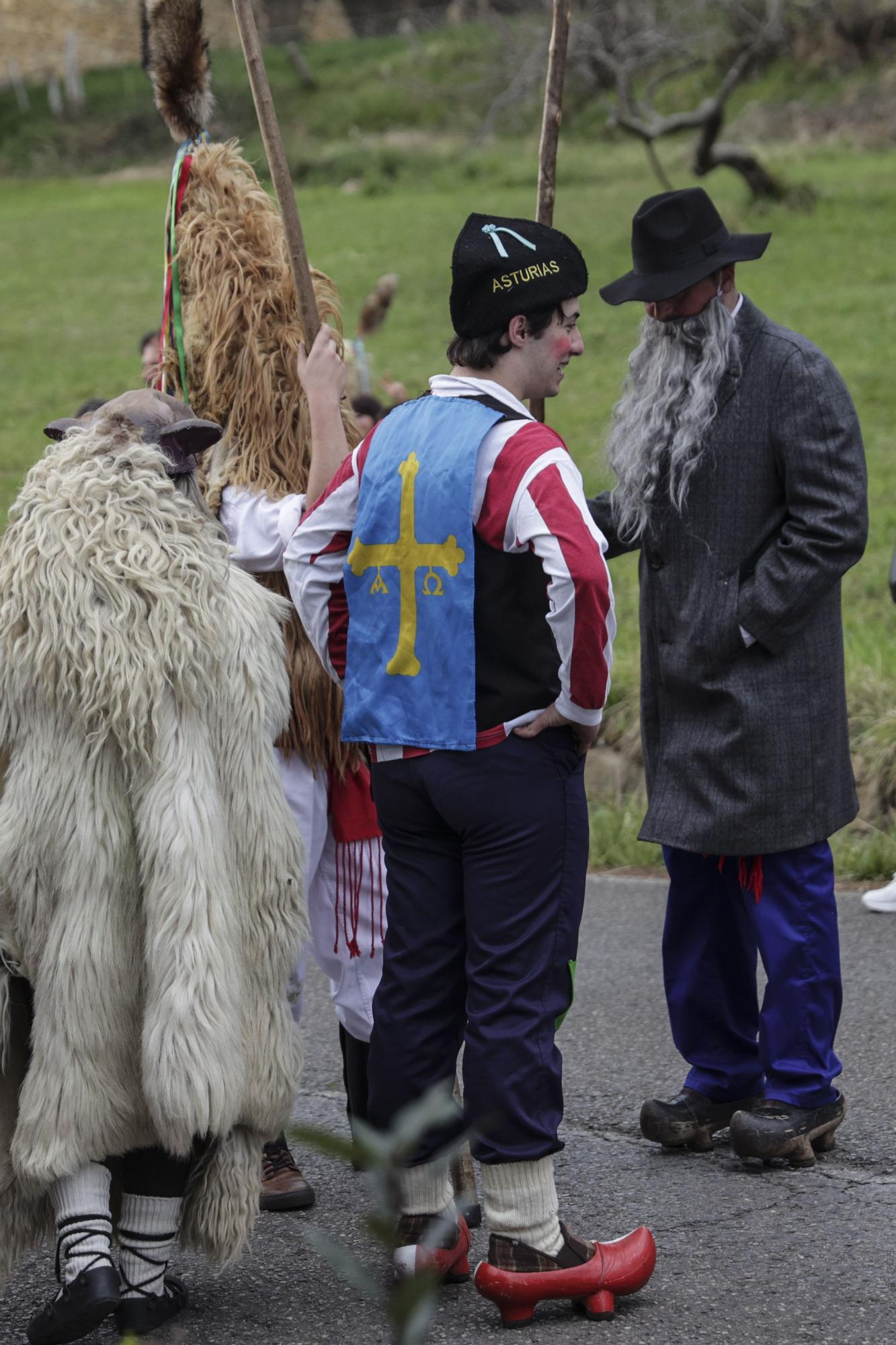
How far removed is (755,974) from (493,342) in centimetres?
166

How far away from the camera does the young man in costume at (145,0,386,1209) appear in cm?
364

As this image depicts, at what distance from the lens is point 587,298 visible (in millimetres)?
19812

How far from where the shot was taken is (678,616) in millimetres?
3789

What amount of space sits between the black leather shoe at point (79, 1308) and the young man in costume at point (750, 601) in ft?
4.79

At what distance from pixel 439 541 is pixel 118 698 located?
0.61 meters

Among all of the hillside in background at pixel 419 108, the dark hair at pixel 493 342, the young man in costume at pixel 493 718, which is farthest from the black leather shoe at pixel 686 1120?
the hillside in background at pixel 419 108

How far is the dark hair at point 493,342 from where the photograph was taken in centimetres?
305

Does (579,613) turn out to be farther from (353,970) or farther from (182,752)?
(353,970)

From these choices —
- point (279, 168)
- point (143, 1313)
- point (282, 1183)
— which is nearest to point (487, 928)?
point (143, 1313)

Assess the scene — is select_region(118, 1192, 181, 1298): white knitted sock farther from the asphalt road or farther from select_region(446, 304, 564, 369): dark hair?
select_region(446, 304, 564, 369): dark hair

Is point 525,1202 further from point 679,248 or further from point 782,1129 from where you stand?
point 679,248

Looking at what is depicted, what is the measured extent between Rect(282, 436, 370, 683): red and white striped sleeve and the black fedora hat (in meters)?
0.87

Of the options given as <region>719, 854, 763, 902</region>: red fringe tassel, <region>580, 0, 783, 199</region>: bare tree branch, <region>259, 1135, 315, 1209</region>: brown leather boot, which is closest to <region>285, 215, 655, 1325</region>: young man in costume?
<region>259, 1135, 315, 1209</region>: brown leather boot

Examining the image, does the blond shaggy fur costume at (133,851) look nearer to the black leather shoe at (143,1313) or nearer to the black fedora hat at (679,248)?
the black leather shoe at (143,1313)
